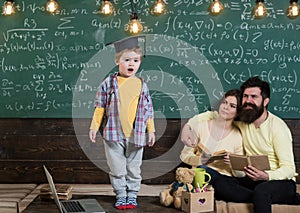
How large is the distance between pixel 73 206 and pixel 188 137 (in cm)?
113

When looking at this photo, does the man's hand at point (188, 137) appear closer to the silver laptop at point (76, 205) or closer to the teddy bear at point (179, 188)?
the teddy bear at point (179, 188)

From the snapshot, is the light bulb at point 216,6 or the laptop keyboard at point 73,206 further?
the light bulb at point 216,6

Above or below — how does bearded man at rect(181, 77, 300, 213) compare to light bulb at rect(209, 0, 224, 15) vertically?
below

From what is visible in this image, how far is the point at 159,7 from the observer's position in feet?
12.2

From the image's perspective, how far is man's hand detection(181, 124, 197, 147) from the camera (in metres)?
3.50

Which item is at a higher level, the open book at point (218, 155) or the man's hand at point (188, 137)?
the man's hand at point (188, 137)

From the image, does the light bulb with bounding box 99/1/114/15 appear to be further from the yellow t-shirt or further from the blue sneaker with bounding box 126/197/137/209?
the blue sneaker with bounding box 126/197/137/209

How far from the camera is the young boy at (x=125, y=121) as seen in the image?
9.12 feet

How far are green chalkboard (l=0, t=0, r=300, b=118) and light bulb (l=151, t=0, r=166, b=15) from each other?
2.2 inches

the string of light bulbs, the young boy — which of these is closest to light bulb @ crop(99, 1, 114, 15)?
the string of light bulbs

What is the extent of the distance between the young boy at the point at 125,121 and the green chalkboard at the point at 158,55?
105cm

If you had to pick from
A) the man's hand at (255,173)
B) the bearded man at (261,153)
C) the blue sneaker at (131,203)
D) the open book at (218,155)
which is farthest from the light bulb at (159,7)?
the blue sneaker at (131,203)

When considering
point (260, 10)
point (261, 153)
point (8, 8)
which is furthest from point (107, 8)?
point (261, 153)

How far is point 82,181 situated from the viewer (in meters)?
3.92
